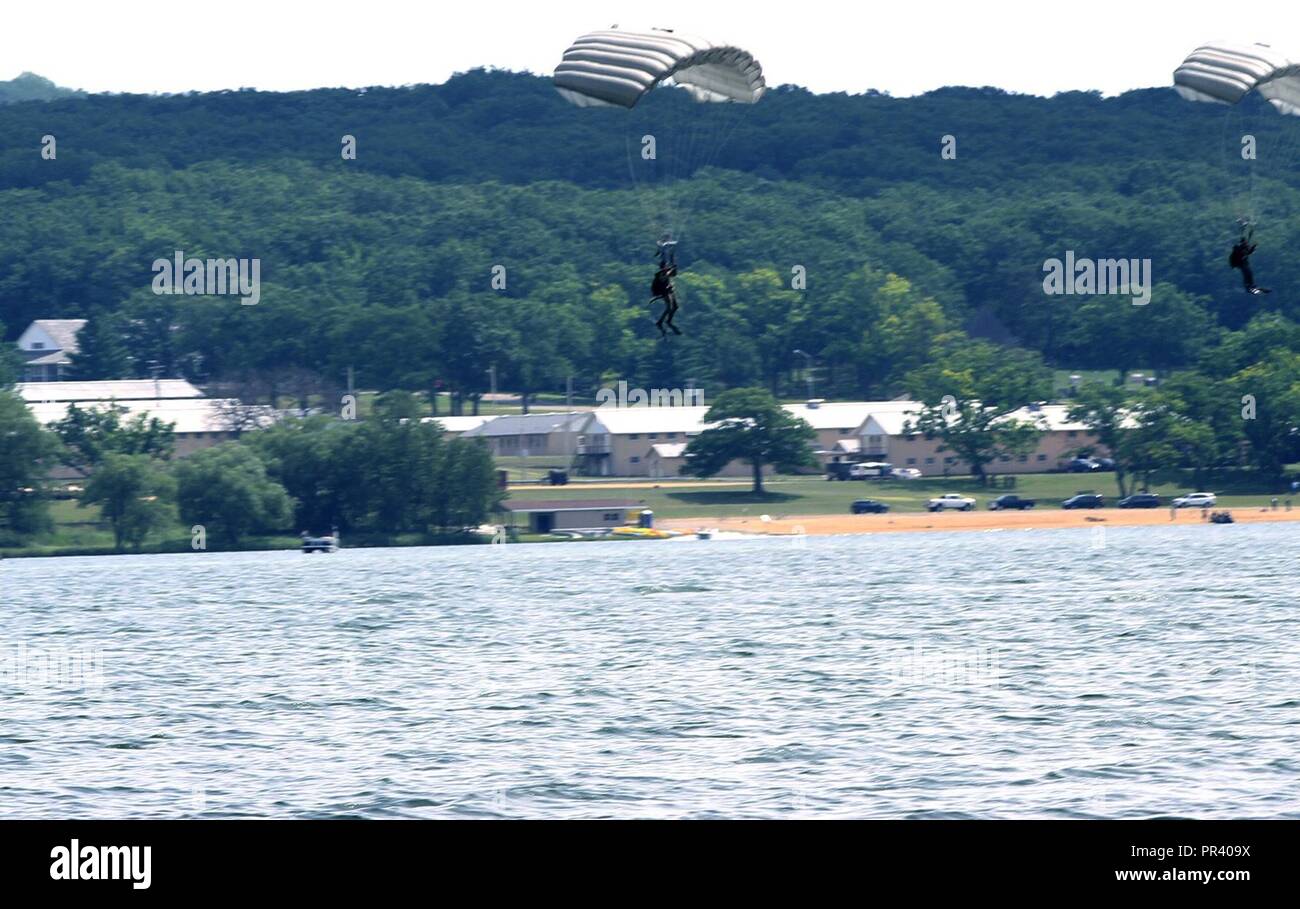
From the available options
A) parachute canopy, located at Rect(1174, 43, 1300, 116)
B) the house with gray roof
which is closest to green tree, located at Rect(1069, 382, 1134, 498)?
the house with gray roof

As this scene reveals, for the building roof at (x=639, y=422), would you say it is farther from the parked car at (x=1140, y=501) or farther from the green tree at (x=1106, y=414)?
the parked car at (x=1140, y=501)

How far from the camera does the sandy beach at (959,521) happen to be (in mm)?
112312

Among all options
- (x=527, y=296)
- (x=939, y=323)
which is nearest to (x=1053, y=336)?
(x=939, y=323)

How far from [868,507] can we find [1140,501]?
15964 millimetres

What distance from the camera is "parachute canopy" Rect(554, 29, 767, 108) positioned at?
1289 inches

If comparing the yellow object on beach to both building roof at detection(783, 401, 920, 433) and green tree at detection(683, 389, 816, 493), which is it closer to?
green tree at detection(683, 389, 816, 493)

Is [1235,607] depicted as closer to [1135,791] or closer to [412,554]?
[1135,791]

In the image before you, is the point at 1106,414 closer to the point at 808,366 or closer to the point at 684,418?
the point at 684,418

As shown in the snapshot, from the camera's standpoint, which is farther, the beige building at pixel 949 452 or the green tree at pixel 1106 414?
the beige building at pixel 949 452

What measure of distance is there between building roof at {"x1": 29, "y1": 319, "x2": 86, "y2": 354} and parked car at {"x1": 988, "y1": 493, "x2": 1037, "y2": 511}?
294ft

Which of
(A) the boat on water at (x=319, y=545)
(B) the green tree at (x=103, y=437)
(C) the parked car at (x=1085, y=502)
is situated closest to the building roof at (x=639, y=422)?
(C) the parked car at (x=1085, y=502)

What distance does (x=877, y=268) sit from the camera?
19325cm

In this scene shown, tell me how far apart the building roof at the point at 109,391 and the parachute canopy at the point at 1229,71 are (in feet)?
379

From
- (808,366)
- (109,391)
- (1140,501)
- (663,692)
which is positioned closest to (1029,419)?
(1140,501)
